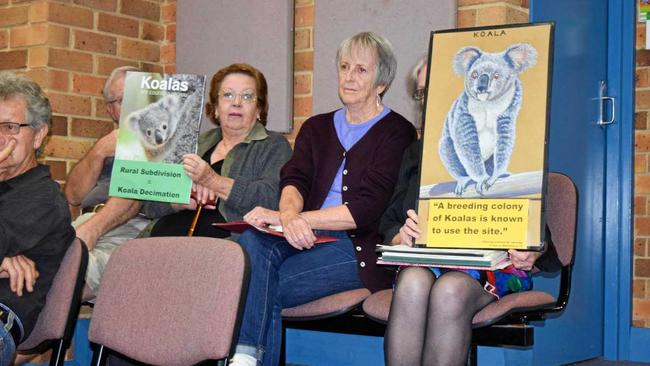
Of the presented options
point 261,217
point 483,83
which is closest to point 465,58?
point 483,83

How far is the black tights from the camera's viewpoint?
2.59 metres

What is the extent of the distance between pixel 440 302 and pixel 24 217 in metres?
1.19

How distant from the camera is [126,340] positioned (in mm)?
2316

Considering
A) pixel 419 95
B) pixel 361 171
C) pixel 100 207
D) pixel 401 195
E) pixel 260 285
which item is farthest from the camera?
pixel 100 207

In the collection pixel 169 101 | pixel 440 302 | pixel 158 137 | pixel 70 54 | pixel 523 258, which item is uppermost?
pixel 70 54

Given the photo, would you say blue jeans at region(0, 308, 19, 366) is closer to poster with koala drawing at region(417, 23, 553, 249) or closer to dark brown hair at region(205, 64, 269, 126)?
poster with koala drawing at region(417, 23, 553, 249)

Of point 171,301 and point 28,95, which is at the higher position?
point 28,95

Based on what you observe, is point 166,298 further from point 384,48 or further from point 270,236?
point 384,48

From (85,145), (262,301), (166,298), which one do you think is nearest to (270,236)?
(262,301)

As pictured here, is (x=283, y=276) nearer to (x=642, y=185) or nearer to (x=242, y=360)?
(x=242, y=360)

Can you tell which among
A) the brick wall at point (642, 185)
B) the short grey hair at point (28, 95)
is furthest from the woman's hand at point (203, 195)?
the brick wall at point (642, 185)

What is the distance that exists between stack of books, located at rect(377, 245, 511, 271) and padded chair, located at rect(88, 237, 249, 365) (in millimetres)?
646

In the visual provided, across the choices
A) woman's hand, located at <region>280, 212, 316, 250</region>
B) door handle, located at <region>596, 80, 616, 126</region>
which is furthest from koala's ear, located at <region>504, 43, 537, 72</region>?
door handle, located at <region>596, 80, 616, 126</region>

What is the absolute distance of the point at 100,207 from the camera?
3.77 metres
